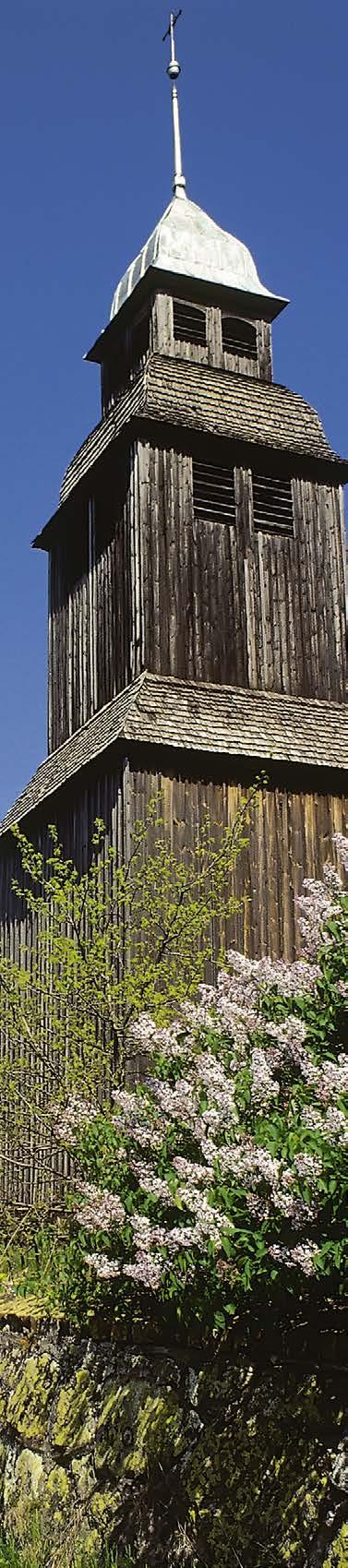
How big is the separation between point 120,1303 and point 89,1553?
1.11 metres

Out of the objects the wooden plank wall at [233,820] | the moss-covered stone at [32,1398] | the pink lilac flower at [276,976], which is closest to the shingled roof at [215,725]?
the wooden plank wall at [233,820]

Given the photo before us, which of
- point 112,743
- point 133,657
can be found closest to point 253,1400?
point 112,743

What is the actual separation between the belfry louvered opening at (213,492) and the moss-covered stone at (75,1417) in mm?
11826

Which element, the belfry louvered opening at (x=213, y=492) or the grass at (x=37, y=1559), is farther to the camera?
the belfry louvered opening at (x=213, y=492)

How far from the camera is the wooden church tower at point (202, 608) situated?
53.0 feet

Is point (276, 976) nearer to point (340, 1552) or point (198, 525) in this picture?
point (340, 1552)

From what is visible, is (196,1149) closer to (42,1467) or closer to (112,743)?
(42,1467)

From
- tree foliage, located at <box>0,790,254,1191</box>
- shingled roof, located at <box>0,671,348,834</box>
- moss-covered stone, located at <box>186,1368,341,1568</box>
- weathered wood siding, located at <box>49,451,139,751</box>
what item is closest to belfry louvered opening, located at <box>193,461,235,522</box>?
weathered wood siding, located at <box>49,451,139,751</box>

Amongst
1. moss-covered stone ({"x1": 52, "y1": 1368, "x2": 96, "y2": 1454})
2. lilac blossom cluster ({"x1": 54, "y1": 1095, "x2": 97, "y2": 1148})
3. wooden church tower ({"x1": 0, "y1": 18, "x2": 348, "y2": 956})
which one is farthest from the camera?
wooden church tower ({"x1": 0, "y1": 18, "x2": 348, "y2": 956})

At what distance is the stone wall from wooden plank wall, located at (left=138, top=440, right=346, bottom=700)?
32.5ft

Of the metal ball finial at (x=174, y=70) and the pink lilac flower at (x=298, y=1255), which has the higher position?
the metal ball finial at (x=174, y=70)

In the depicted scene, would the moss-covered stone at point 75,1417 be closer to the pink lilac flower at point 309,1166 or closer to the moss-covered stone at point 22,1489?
the moss-covered stone at point 22,1489

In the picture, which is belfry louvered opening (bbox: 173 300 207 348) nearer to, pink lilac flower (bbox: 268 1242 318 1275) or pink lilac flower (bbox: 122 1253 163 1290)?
pink lilac flower (bbox: 122 1253 163 1290)

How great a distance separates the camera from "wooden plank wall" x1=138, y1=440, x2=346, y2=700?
56.2 ft
